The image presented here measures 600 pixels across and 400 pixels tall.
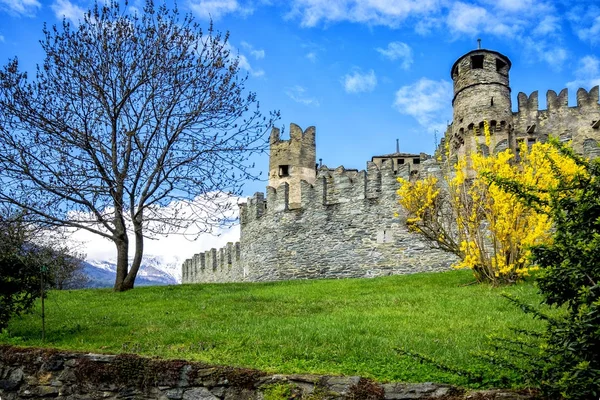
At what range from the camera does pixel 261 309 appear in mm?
13516

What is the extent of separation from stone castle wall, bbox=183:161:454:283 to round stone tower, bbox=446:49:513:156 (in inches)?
392

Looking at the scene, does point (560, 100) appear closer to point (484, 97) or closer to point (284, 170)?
point (484, 97)

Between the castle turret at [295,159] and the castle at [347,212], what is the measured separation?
0.19 feet

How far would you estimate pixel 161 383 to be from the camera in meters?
8.47

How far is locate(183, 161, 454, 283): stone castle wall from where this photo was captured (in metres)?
22.6

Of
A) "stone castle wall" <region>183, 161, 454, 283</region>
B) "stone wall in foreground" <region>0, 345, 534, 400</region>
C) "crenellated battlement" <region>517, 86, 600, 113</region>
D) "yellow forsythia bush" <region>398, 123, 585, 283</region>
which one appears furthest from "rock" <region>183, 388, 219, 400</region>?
"crenellated battlement" <region>517, 86, 600, 113</region>

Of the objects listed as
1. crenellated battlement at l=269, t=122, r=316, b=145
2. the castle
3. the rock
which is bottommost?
the rock

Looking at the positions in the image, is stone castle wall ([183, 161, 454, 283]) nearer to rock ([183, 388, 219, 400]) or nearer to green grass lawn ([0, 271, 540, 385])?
green grass lawn ([0, 271, 540, 385])

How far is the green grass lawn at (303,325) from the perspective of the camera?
8.49 metres

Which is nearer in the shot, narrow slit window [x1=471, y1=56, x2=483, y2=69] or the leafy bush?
the leafy bush

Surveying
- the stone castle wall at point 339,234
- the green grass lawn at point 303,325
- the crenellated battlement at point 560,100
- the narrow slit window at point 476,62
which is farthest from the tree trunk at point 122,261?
the crenellated battlement at point 560,100

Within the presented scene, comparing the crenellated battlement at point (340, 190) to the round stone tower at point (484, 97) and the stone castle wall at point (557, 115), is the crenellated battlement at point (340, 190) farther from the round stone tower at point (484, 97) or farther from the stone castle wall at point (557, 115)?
the stone castle wall at point (557, 115)

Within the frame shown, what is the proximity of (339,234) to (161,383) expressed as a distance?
632 inches

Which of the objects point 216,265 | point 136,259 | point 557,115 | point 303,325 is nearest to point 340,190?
point 136,259
